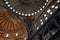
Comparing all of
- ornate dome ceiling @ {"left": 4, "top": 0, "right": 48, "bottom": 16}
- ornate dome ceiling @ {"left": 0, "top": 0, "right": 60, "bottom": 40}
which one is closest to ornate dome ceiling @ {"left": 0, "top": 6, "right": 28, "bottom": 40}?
ornate dome ceiling @ {"left": 0, "top": 0, "right": 60, "bottom": 40}

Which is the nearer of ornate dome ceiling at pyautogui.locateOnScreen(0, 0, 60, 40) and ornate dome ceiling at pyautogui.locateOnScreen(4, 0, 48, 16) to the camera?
ornate dome ceiling at pyautogui.locateOnScreen(0, 0, 60, 40)

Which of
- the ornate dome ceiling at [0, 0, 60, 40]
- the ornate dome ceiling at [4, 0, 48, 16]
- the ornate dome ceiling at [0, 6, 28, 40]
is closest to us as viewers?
the ornate dome ceiling at [0, 0, 60, 40]

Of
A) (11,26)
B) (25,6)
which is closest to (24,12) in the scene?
(25,6)

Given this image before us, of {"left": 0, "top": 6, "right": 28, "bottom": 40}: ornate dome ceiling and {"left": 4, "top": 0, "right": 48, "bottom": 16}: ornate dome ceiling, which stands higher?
{"left": 4, "top": 0, "right": 48, "bottom": 16}: ornate dome ceiling

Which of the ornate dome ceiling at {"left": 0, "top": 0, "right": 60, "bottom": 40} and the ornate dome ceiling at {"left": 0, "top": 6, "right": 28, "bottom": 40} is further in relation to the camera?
the ornate dome ceiling at {"left": 0, "top": 6, "right": 28, "bottom": 40}

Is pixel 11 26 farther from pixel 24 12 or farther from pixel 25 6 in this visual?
pixel 25 6

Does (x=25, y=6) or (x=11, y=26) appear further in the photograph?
(x=11, y=26)

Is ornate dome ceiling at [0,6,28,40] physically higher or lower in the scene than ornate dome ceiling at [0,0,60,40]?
lower

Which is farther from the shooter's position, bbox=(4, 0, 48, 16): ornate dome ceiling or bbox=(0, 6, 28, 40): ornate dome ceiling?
bbox=(0, 6, 28, 40): ornate dome ceiling

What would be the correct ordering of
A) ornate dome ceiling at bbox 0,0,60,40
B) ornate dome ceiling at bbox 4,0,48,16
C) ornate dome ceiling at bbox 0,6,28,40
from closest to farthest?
ornate dome ceiling at bbox 0,0,60,40
ornate dome ceiling at bbox 4,0,48,16
ornate dome ceiling at bbox 0,6,28,40

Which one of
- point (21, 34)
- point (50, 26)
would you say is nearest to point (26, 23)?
point (21, 34)

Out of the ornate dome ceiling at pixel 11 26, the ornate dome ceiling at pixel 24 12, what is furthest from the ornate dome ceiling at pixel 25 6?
the ornate dome ceiling at pixel 11 26

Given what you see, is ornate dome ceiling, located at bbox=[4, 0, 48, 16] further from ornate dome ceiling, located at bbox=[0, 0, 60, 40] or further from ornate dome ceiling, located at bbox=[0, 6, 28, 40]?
ornate dome ceiling, located at bbox=[0, 6, 28, 40]

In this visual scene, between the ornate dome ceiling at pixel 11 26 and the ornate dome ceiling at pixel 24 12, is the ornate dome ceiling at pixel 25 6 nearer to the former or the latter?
the ornate dome ceiling at pixel 24 12
